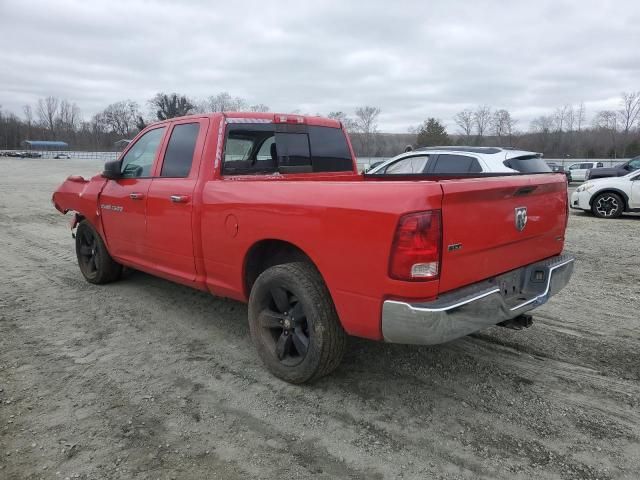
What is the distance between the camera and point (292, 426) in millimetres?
2953

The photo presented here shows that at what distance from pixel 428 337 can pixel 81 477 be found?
1965mm

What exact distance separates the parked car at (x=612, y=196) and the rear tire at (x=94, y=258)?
1169cm

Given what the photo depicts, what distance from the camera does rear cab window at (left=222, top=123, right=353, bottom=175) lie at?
13.8 ft

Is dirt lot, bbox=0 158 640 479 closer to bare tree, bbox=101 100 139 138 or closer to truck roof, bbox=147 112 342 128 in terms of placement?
truck roof, bbox=147 112 342 128

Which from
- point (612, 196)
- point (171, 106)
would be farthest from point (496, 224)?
point (171, 106)

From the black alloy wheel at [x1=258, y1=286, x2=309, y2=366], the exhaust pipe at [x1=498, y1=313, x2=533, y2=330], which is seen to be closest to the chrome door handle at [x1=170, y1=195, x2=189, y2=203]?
the black alloy wheel at [x1=258, y1=286, x2=309, y2=366]

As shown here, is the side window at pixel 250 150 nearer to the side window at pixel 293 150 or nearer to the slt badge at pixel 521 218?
the side window at pixel 293 150

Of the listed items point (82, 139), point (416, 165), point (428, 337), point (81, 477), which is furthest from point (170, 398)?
point (82, 139)

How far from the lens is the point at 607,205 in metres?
12.3

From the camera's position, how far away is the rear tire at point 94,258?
5713 millimetres

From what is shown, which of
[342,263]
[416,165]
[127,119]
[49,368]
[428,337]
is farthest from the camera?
[127,119]

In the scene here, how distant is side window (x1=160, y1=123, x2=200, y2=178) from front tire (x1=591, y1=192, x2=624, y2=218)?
11.6m

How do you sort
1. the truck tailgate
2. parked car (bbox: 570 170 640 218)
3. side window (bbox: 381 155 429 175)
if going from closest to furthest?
the truck tailgate, side window (bbox: 381 155 429 175), parked car (bbox: 570 170 640 218)

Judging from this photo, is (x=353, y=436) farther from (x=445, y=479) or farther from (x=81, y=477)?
(x=81, y=477)
